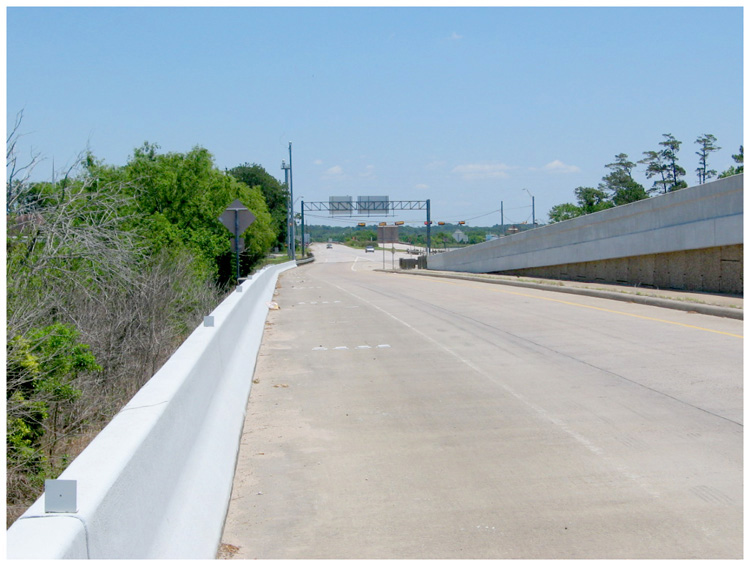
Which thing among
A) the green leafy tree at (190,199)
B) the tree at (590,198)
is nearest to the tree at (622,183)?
the tree at (590,198)

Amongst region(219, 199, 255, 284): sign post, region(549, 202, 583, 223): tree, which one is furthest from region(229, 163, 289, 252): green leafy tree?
region(219, 199, 255, 284): sign post

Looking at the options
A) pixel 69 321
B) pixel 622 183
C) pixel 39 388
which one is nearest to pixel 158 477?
pixel 39 388

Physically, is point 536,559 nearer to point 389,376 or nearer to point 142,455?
point 142,455

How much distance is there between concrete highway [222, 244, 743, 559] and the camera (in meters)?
5.52

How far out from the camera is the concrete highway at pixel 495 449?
5516 mm

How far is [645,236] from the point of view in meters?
26.4

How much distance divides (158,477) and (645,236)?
24492mm

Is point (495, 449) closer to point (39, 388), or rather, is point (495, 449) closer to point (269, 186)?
point (39, 388)

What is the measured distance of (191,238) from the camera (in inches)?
1271

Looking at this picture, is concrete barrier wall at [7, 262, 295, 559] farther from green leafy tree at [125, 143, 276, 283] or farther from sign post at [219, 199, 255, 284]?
green leafy tree at [125, 143, 276, 283]

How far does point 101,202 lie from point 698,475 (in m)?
9.16

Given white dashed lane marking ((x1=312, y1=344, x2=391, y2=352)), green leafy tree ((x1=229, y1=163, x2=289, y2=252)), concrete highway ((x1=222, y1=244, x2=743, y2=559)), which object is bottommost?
concrete highway ((x1=222, y1=244, x2=743, y2=559))

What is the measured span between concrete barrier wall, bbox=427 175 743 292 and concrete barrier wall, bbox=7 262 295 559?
17.3m

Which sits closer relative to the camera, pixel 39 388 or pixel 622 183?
pixel 39 388
